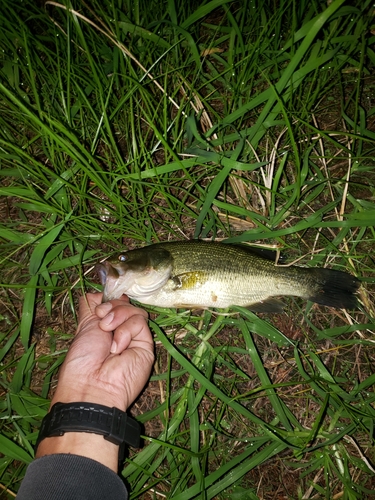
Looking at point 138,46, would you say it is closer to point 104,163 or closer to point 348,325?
point 104,163

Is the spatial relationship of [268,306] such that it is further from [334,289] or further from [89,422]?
[89,422]

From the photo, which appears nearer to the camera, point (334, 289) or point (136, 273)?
point (136, 273)

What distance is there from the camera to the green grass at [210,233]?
2.96 m

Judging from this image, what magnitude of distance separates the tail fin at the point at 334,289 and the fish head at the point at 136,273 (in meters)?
1.32

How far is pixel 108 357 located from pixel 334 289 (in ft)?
6.74

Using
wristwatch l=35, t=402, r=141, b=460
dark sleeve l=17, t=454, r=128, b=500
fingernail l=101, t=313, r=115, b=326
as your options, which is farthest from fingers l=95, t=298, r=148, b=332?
dark sleeve l=17, t=454, r=128, b=500

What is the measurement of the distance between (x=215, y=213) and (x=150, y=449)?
2199 millimetres

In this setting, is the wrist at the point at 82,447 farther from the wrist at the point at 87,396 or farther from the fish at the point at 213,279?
the fish at the point at 213,279

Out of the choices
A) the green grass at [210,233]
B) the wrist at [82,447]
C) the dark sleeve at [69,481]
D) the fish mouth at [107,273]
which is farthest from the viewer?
the green grass at [210,233]

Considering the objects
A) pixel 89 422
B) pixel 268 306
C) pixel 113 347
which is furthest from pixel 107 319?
pixel 268 306

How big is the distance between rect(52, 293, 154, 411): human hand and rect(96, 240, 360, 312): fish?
20 centimetres

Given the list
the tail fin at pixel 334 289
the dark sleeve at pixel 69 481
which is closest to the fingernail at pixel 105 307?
the dark sleeve at pixel 69 481

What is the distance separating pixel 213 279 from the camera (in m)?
2.90

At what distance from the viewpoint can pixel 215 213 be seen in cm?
326
